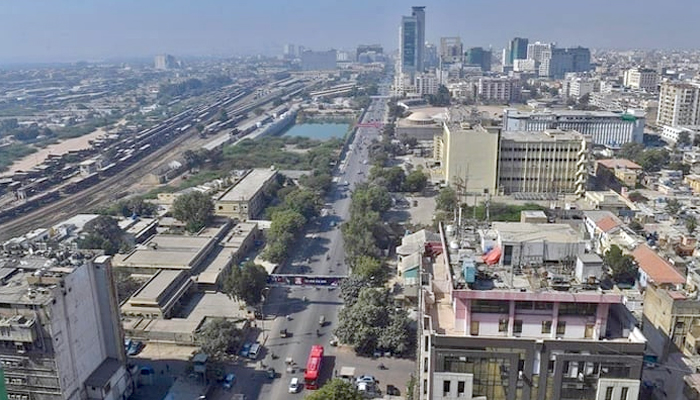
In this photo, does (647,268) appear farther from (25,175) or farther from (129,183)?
(25,175)

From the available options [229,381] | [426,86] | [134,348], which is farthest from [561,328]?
[426,86]

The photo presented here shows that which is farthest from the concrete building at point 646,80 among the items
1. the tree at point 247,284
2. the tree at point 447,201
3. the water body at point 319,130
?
the tree at point 247,284

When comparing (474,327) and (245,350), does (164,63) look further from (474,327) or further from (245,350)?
(474,327)

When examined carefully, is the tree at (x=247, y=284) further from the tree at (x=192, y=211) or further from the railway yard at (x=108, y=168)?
the railway yard at (x=108, y=168)

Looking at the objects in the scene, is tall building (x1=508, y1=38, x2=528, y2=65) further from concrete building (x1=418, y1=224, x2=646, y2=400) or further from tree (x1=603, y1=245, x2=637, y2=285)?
concrete building (x1=418, y1=224, x2=646, y2=400)

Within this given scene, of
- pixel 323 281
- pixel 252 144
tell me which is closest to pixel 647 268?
pixel 323 281
